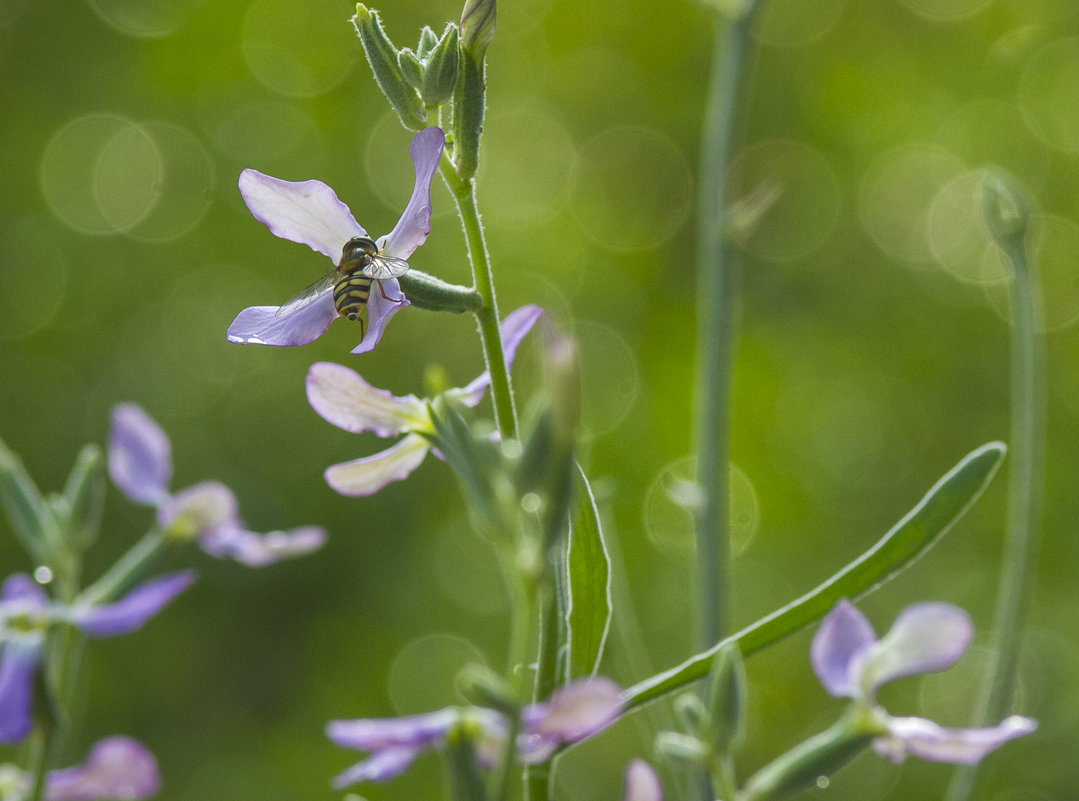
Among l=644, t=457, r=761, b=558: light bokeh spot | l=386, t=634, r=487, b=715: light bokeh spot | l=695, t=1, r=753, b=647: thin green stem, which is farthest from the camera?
l=386, t=634, r=487, b=715: light bokeh spot

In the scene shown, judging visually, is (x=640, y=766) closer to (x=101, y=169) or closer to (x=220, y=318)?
(x=220, y=318)

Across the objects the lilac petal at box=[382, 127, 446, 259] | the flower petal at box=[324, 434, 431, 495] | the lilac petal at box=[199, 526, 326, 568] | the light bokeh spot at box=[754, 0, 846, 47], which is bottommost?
the lilac petal at box=[199, 526, 326, 568]

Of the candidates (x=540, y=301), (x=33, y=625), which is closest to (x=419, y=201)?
(x=33, y=625)

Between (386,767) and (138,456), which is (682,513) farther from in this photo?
(386,767)

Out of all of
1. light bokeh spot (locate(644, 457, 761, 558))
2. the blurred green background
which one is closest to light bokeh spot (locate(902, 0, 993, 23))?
the blurred green background

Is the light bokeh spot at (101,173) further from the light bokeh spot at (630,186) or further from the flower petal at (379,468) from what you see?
the flower petal at (379,468)

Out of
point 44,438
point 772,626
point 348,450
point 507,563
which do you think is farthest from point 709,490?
point 44,438

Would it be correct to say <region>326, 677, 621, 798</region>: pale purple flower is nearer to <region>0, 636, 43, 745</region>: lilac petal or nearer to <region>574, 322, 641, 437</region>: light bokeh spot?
<region>0, 636, 43, 745</region>: lilac petal
